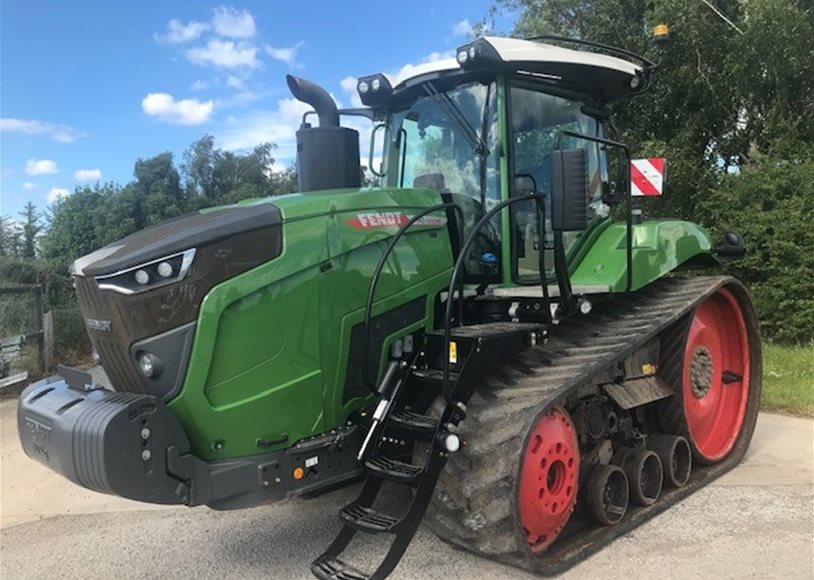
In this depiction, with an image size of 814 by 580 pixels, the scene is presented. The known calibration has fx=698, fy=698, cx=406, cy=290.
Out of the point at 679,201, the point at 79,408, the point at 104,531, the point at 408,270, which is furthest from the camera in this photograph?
the point at 679,201

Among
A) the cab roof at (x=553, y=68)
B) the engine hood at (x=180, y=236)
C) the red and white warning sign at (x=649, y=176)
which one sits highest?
the cab roof at (x=553, y=68)

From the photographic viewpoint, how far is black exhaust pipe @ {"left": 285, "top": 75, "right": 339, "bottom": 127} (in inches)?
171

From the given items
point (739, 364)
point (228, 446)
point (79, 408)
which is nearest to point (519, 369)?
point (228, 446)

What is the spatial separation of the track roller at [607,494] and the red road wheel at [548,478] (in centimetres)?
21

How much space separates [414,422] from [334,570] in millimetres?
802

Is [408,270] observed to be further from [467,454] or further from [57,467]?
[57,467]

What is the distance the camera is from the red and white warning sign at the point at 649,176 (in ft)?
18.1

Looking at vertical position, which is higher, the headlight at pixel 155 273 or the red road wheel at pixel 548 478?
the headlight at pixel 155 273

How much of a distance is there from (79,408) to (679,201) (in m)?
10.4

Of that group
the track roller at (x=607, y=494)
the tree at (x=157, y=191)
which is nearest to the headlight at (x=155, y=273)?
the track roller at (x=607, y=494)

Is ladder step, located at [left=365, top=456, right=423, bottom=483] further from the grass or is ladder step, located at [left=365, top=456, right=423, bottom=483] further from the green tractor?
the grass

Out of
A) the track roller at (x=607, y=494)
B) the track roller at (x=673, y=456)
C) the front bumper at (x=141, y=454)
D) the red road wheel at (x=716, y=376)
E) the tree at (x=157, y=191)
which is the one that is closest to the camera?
the front bumper at (x=141, y=454)

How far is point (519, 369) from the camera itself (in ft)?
12.8

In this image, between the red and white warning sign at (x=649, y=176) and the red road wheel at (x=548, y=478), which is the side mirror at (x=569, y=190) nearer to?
the red road wheel at (x=548, y=478)
